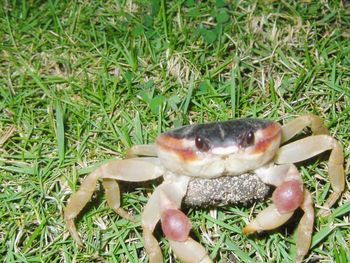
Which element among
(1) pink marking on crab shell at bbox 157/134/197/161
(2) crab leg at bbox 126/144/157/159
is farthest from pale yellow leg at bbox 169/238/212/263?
(2) crab leg at bbox 126/144/157/159

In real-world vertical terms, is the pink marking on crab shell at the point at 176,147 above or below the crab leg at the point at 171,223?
above

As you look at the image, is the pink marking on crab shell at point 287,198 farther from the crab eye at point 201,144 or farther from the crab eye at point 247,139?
the crab eye at point 201,144

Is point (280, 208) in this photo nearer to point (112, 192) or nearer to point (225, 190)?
point (225, 190)

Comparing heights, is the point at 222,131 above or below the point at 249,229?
above

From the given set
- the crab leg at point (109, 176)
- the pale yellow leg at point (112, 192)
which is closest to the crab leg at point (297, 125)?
the crab leg at point (109, 176)

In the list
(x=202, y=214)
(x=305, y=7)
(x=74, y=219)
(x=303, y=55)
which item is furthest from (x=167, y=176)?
(x=305, y=7)

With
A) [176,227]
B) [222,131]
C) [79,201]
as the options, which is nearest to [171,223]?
[176,227]

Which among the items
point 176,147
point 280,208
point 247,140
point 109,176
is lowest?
point 109,176

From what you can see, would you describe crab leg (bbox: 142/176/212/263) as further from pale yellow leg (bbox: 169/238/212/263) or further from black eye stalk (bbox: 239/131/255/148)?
black eye stalk (bbox: 239/131/255/148)
